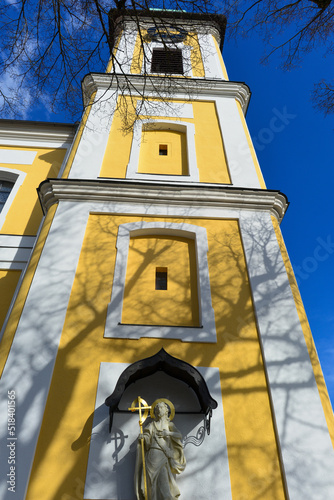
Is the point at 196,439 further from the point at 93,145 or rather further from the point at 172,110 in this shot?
the point at 172,110

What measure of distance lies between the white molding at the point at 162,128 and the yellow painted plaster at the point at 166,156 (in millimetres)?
138

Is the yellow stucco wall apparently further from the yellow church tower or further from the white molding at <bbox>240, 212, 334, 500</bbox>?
the white molding at <bbox>240, 212, 334, 500</bbox>

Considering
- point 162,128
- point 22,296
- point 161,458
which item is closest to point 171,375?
point 161,458

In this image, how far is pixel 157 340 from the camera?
20.4 ft

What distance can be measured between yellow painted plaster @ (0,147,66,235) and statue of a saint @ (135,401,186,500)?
19.1ft

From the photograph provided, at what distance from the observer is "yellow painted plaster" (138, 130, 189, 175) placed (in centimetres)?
995

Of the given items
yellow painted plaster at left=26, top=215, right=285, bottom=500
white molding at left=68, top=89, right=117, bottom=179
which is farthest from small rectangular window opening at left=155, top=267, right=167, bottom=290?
white molding at left=68, top=89, right=117, bottom=179

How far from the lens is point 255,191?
8.65 meters

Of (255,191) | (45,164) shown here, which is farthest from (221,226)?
(45,164)

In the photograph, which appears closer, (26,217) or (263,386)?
(263,386)

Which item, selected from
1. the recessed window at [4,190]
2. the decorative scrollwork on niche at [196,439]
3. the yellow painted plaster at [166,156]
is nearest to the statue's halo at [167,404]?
the decorative scrollwork on niche at [196,439]

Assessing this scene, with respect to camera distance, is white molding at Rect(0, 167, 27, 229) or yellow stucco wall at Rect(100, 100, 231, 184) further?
white molding at Rect(0, 167, 27, 229)

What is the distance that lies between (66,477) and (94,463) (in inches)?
14.1

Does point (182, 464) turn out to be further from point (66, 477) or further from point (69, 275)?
point (69, 275)
